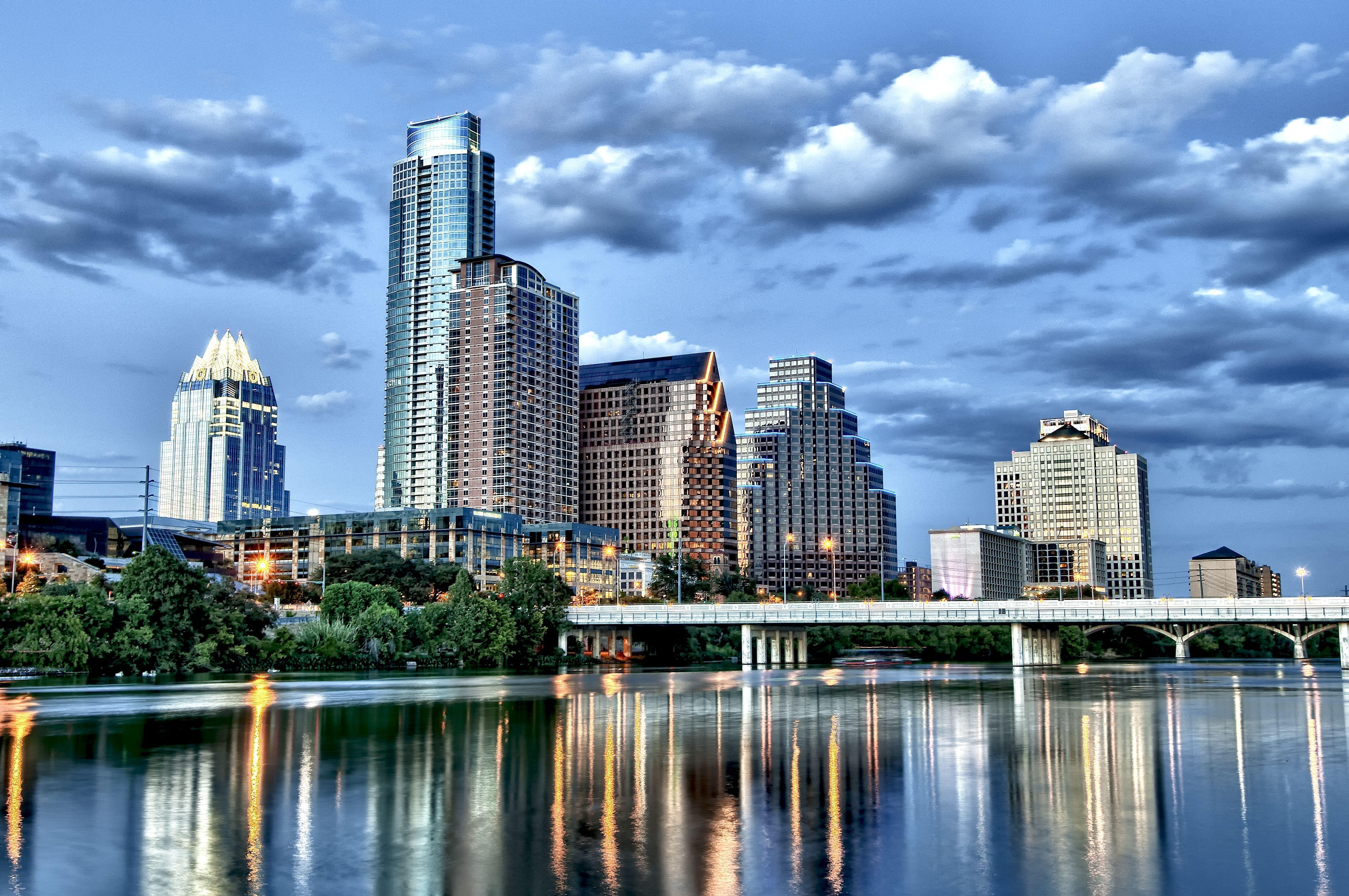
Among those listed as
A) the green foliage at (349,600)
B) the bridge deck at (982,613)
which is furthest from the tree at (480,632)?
the bridge deck at (982,613)

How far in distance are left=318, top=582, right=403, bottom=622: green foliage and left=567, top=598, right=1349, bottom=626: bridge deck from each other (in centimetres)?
4734

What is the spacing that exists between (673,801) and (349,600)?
126205 millimetres

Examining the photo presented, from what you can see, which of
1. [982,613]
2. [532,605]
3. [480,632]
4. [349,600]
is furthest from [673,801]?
[532,605]

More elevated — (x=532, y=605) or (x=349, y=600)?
(x=349, y=600)

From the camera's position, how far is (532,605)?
584 ft

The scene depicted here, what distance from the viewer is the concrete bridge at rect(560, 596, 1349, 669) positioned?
504ft

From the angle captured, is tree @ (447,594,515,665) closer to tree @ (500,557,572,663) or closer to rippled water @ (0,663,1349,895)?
tree @ (500,557,572,663)

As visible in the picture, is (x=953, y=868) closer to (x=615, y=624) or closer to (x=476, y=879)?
(x=476, y=879)

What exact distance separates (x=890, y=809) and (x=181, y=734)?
32429mm

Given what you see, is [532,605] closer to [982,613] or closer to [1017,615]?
[982,613]

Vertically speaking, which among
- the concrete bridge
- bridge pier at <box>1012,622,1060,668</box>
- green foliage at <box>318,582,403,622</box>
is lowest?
bridge pier at <box>1012,622,1060,668</box>

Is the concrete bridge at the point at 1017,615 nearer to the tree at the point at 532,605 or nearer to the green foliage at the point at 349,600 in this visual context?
the tree at the point at 532,605

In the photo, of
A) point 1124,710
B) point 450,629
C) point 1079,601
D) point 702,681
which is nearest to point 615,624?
point 450,629

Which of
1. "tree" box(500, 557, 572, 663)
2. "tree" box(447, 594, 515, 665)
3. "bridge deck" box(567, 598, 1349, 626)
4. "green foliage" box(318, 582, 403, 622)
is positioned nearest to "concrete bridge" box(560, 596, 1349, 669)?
"bridge deck" box(567, 598, 1349, 626)
